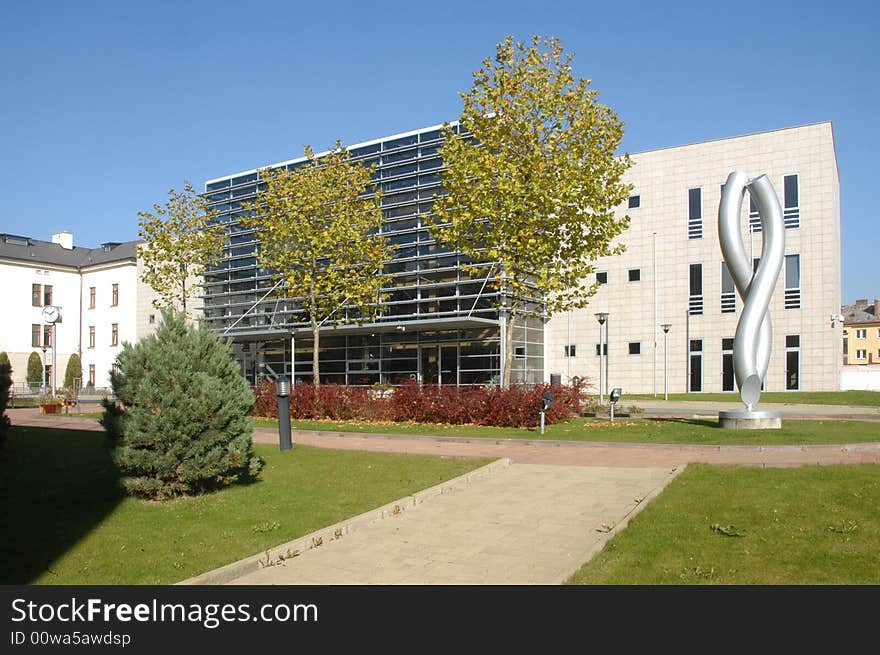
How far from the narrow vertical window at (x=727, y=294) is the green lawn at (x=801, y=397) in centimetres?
502

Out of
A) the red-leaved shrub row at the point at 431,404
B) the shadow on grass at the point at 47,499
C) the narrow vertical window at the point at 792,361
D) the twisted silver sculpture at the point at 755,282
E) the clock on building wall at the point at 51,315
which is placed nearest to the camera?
the shadow on grass at the point at 47,499

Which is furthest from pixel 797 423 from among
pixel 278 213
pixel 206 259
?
pixel 206 259

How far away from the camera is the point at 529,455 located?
14227 mm

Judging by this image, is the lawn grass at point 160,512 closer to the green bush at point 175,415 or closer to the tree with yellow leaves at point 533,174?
the green bush at point 175,415

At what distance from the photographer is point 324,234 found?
27.7m

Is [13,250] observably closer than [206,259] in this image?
No

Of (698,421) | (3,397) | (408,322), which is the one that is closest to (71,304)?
(408,322)

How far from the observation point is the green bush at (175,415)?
29.1 feet

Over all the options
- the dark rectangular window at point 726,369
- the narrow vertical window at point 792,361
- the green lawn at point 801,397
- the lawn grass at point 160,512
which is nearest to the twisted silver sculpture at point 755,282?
the lawn grass at point 160,512

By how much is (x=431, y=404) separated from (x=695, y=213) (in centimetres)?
2768

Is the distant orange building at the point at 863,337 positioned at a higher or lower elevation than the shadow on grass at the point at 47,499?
higher
